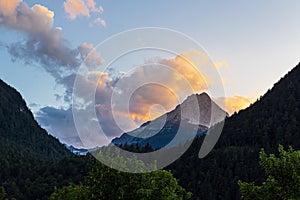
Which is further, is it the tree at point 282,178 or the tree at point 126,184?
the tree at point 126,184

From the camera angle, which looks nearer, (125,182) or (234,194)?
(125,182)

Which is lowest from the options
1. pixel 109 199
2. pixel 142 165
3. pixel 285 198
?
pixel 285 198

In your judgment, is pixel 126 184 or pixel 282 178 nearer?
pixel 282 178

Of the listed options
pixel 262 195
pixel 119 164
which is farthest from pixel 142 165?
pixel 262 195

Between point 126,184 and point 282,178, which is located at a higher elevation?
point 126,184

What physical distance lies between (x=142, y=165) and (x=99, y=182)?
3792 millimetres

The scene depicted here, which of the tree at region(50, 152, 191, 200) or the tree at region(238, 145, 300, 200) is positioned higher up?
the tree at region(50, 152, 191, 200)

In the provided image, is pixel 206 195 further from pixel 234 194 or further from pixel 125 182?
pixel 125 182

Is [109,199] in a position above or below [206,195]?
below

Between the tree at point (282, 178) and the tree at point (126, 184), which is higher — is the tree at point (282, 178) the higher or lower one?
the lower one

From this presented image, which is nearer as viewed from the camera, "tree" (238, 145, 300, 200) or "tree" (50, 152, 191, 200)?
"tree" (238, 145, 300, 200)

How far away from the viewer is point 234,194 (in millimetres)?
185250

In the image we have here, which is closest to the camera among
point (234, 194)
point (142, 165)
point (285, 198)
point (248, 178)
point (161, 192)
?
point (285, 198)

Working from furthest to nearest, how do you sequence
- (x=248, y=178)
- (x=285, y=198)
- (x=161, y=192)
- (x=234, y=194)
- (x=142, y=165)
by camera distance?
(x=248, y=178)
(x=234, y=194)
(x=142, y=165)
(x=161, y=192)
(x=285, y=198)
